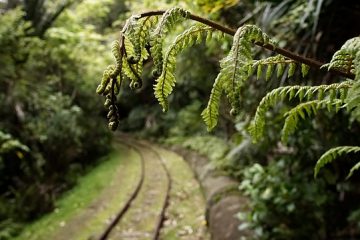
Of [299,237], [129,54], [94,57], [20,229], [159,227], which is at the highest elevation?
[94,57]

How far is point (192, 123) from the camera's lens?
19.9 m

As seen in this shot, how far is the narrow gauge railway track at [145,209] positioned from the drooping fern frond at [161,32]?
22.1 ft

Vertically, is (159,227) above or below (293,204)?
below

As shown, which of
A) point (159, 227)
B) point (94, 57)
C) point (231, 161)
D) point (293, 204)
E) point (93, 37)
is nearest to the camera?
point (293, 204)

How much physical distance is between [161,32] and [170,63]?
83 mm

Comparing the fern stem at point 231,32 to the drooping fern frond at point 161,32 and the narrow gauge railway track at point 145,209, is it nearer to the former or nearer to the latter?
the drooping fern frond at point 161,32

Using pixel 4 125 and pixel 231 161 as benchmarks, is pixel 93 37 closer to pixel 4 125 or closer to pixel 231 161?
pixel 4 125

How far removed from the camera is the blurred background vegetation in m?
4.14

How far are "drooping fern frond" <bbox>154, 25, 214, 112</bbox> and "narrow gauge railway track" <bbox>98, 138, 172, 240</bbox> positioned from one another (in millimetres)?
6662

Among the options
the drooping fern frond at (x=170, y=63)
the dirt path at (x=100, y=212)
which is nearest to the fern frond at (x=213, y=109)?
the drooping fern frond at (x=170, y=63)

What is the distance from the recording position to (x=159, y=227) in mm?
7824

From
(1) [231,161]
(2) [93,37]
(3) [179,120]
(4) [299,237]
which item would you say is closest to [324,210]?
(4) [299,237]

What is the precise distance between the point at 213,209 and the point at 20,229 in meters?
4.71

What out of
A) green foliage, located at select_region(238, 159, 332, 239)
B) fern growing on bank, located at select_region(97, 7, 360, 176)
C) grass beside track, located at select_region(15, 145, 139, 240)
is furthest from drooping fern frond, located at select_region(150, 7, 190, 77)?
grass beside track, located at select_region(15, 145, 139, 240)
